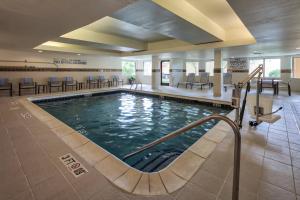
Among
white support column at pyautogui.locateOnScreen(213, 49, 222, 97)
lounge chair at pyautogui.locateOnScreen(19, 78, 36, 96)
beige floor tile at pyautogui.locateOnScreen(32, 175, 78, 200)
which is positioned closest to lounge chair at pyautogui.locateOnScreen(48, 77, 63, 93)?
lounge chair at pyautogui.locateOnScreen(19, 78, 36, 96)

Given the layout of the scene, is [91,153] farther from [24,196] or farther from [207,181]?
[207,181]

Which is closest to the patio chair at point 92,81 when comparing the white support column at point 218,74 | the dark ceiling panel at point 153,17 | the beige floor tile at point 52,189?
the dark ceiling panel at point 153,17

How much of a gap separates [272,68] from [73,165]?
12683 mm

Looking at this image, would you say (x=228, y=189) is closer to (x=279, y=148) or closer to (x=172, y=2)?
(x=279, y=148)

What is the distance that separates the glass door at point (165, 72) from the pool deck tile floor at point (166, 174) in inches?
425

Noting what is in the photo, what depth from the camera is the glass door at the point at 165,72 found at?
520 inches

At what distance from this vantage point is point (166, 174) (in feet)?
5.94

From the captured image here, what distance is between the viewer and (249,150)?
2.33m

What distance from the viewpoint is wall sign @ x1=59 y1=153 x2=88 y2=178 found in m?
1.82

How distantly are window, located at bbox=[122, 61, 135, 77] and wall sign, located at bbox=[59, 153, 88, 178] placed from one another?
482 inches

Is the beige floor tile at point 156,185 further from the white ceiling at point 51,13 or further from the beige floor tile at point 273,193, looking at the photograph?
the white ceiling at point 51,13

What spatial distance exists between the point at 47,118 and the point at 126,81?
10.3 m

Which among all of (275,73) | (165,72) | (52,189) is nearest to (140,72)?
(165,72)

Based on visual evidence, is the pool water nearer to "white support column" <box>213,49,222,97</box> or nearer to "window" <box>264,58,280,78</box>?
"white support column" <box>213,49,222,97</box>
